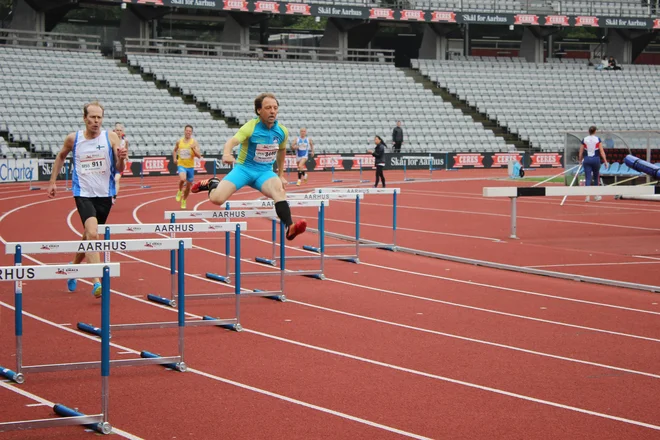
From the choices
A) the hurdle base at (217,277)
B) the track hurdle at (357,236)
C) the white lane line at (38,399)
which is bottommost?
the white lane line at (38,399)

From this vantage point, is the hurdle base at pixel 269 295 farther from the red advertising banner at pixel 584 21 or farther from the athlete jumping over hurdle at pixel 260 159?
the red advertising banner at pixel 584 21

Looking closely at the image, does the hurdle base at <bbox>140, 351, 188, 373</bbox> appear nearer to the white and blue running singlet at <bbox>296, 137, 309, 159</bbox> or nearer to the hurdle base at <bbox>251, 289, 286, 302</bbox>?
the hurdle base at <bbox>251, 289, 286, 302</bbox>

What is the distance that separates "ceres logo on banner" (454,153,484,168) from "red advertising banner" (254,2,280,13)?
11969 mm

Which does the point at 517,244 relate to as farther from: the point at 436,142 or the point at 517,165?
the point at 436,142

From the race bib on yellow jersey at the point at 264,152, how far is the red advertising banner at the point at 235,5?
36073 mm

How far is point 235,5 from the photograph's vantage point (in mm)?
44281

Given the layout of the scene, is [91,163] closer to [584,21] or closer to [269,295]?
[269,295]

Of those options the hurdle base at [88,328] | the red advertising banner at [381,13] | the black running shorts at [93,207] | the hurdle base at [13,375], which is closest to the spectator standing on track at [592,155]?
the black running shorts at [93,207]

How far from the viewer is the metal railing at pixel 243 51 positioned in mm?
44000

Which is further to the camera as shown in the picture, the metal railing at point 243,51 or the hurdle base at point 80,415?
the metal railing at point 243,51

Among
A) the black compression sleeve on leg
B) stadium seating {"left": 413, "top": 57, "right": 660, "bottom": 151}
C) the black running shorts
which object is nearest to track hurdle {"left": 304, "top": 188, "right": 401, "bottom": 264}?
the black compression sleeve on leg

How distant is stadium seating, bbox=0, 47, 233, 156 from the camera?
3388 centimetres

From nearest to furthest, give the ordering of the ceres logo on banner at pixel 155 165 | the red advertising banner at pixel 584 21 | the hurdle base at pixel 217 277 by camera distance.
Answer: the hurdle base at pixel 217 277
the ceres logo on banner at pixel 155 165
the red advertising banner at pixel 584 21

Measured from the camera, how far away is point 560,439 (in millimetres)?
5562
